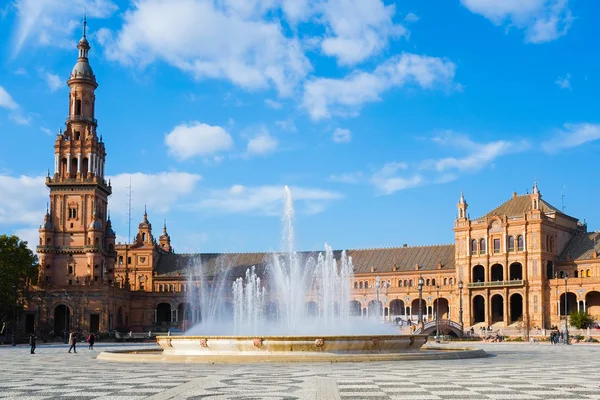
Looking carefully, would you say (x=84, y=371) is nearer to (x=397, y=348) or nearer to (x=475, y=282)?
(x=397, y=348)

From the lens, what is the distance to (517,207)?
371 ft

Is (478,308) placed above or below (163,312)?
above

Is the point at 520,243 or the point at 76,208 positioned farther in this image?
the point at 76,208

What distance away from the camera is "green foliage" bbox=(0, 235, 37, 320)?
9412cm

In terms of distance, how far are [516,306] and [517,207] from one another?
13233mm

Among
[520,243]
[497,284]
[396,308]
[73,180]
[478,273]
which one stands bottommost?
[396,308]

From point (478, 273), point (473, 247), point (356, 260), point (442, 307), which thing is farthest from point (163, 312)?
point (473, 247)

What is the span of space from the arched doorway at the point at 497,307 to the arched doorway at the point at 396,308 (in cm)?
1610

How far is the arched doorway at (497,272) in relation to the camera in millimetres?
112500

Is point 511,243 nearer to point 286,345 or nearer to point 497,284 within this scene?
point 497,284

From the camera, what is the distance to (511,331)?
9919 cm

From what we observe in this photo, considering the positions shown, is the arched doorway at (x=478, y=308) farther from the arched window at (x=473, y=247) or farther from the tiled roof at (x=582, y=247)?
the tiled roof at (x=582, y=247)

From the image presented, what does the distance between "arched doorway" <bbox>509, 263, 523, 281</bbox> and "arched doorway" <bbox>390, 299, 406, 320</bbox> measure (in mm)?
18299

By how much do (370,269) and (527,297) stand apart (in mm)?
28356
